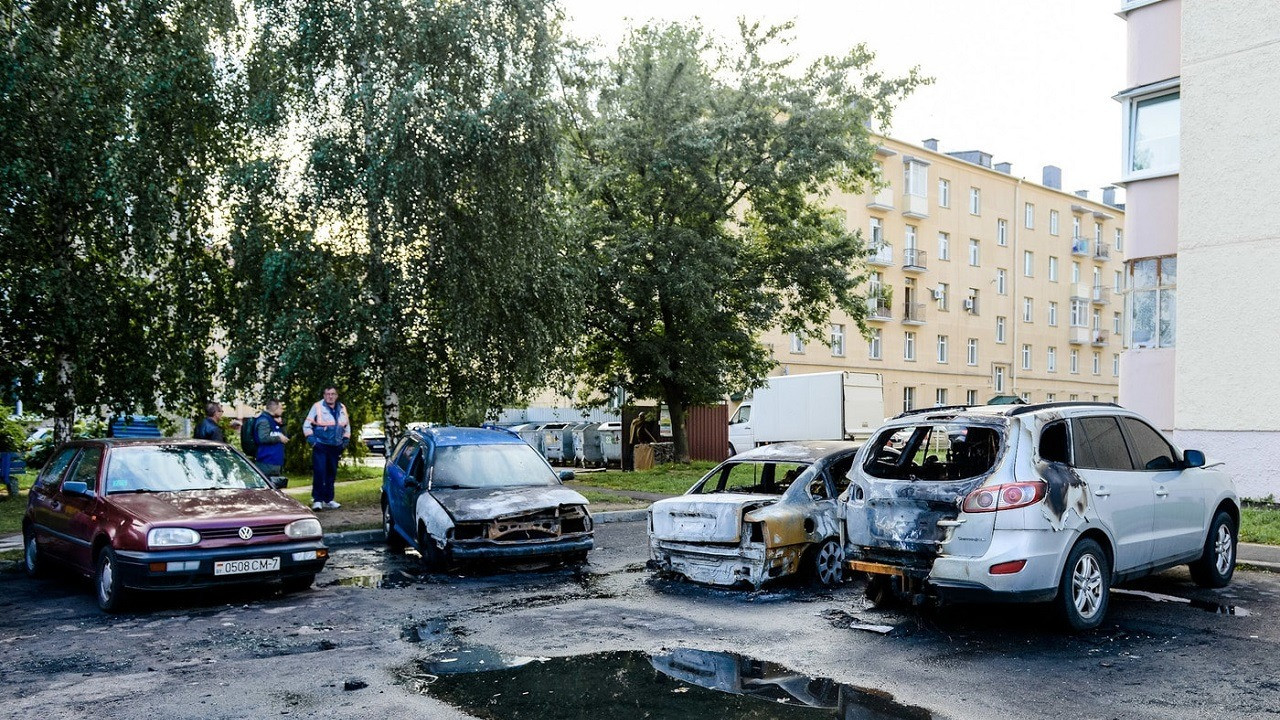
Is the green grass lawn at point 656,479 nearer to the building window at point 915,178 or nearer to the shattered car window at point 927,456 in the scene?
the shattered car window at point 927,456

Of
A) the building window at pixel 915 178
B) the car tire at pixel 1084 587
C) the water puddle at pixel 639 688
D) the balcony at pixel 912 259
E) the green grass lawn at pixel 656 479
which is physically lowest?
the green grass lawn at pixel 656 479

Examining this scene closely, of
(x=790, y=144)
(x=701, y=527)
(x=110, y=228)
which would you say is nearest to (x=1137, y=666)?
(x=701, y=527)

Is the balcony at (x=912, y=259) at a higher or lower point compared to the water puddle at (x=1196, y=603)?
higher

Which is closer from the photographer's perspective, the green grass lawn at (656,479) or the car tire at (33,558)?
the car tire at (33,558)

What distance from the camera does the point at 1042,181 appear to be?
207 feet

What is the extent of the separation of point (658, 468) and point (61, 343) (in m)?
15.1

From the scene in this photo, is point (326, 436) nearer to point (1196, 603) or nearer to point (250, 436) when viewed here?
point (250, 436)

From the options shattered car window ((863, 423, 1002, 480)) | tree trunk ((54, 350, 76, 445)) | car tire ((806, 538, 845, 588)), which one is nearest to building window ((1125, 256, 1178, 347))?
shattered car window ((863, 423, 1002, 480))

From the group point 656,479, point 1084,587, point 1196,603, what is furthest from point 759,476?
point 656,479

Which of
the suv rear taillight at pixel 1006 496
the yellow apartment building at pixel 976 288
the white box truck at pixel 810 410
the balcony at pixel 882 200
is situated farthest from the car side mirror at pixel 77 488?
the balcony at pixel 882 200

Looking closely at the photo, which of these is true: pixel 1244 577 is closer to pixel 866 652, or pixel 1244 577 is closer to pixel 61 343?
pixel 866 652

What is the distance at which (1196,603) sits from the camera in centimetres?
806

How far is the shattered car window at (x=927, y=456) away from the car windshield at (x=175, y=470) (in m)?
6.28

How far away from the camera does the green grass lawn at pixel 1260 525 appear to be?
11.4m
